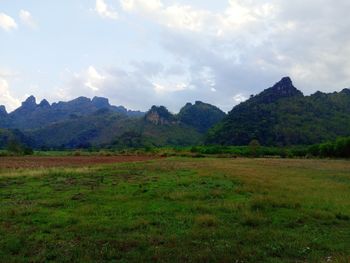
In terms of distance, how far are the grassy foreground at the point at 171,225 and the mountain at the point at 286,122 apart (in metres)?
132

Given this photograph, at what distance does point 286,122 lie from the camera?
16500 centimetres

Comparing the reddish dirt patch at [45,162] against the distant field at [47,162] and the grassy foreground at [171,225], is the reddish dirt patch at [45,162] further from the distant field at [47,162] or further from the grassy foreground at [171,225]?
the grassy foreground at [171,225]

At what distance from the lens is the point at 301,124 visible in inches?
6432

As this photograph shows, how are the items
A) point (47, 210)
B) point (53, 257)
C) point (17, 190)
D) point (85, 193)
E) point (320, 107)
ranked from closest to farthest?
point (53, 257) < point (47, 210) < point (85, 193) < point (17, 190) < point (320, 107)

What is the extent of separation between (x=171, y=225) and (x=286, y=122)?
155m

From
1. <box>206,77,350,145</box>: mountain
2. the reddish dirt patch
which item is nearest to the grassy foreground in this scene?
the reddish dirt patch

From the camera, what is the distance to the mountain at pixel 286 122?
6102 inches

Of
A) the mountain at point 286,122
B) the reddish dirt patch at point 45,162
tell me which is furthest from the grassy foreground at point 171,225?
the mountain at point 286,122

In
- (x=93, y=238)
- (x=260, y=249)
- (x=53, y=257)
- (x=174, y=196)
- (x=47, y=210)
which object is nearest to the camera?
(x=53, y=257)

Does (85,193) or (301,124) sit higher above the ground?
A: (301,124)

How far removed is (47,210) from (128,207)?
3.53 metres

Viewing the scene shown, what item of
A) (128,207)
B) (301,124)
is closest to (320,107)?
(301,124)

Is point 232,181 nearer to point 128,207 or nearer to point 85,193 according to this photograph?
point 85,193

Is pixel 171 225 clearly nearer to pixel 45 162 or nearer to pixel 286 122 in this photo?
pixel 45 162
